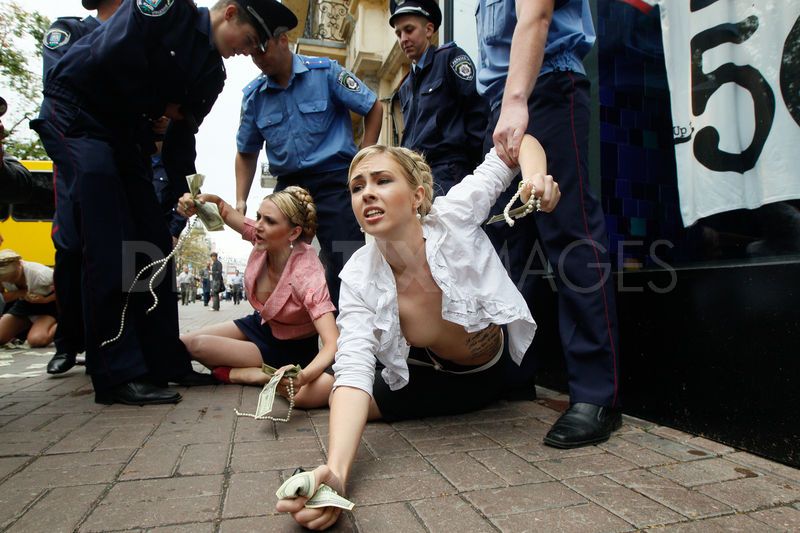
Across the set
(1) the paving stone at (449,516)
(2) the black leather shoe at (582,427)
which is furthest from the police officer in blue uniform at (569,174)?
(1) the paving stone at (449,516)

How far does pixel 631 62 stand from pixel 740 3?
0.83 meters

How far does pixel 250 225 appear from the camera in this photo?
311 centimetres

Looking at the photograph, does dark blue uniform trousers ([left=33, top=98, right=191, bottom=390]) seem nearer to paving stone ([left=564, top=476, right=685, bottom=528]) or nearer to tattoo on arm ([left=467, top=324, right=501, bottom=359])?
tattoo on arm ([left=467, top=324, right=501, bottom=359])

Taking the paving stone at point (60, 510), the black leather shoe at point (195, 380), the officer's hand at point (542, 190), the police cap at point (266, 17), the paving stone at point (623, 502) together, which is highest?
the police cap at point (266, 17)

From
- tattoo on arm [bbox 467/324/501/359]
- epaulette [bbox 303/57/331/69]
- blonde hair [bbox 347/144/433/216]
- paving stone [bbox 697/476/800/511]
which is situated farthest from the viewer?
epaulette [bbox 303/57/331/69]

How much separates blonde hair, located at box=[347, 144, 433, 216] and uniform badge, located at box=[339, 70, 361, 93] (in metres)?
1.60

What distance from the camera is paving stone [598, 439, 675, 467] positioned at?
1.66m

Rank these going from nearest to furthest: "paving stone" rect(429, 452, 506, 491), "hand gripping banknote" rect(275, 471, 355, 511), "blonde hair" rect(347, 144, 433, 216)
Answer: "hand gripping banknote" rect(275, 471, 355, 511) → "paving stone" rect(429, 452, 506, 491) → "blonde hair" rect(347, 144, 433, 216)

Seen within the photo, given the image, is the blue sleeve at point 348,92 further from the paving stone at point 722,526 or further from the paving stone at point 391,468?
the paving stone at point 722,526

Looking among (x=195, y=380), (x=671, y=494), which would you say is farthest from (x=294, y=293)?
(x=671, y=494)

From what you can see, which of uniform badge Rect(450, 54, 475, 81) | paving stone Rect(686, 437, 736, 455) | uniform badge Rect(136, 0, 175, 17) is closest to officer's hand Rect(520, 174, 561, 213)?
paving stone Rect(686, 437, 736, 455)

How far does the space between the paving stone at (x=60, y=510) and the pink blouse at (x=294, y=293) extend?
→ 51.5 inches

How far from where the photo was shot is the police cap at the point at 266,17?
8.39ft

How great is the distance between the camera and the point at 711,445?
6.02 feet
